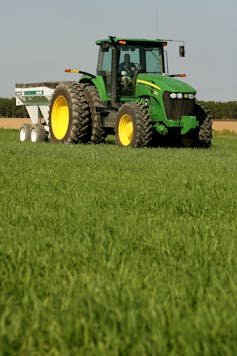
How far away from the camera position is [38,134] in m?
16.7

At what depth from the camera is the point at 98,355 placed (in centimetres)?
212

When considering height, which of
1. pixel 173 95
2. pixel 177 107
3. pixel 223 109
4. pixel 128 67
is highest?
pixel 128 67

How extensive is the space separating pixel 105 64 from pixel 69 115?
1.37m

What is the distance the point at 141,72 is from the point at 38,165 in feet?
19.5

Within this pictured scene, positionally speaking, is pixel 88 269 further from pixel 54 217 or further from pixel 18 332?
pixel 54 217

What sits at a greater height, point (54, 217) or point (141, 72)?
point (141, 72)

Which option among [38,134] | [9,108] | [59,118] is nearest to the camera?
[59,118]

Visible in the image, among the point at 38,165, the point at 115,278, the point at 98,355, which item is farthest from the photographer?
the point at 38,165

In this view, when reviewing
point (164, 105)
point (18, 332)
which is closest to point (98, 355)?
point (18, 332)

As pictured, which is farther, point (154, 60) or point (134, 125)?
point (154, 60)

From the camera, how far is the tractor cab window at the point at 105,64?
14.2 m

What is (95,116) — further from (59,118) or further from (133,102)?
(59,118)

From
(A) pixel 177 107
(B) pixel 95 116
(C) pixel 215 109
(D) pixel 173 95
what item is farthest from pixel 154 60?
(C) pixel 215 109

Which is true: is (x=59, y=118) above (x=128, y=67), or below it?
below
